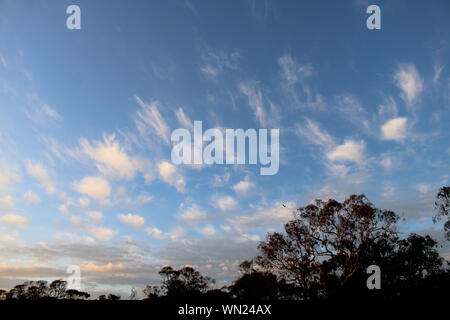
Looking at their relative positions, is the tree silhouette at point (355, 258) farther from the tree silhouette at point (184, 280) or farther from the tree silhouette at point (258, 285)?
the tree silhouette at point (184, 280)

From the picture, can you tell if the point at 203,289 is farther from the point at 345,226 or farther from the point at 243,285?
the point at 345,226

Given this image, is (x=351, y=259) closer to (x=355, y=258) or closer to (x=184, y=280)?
(x=355, y=258)

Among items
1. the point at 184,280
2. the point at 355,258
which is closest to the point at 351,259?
the point at 355,258

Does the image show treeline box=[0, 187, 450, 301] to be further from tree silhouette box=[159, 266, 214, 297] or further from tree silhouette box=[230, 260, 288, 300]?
tree silhouette box=[159, 266, 214, 297]

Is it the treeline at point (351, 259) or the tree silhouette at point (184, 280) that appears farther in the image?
the tree silhouette at point (184, 280)

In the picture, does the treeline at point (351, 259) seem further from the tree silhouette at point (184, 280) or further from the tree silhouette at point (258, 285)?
the tree silhouette at point (184, 280)

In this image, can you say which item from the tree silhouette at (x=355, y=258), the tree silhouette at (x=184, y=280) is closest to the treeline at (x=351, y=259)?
the tree silhouette at (x=355, y=258)

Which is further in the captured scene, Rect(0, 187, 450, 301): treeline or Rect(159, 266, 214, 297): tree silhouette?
Rect(159, 266, 214, 297): tree silhouette

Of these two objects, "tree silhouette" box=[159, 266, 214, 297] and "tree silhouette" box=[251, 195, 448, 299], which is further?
"tree silhouette" box=[159, 266, 214, 297]

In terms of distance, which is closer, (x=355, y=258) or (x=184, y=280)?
(x=355, y=258)

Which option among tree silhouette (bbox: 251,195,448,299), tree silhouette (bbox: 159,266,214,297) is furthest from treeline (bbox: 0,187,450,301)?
tree silhouette (bbox: 159,266,214,297)

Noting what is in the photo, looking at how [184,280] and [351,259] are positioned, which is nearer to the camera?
[351,259]
